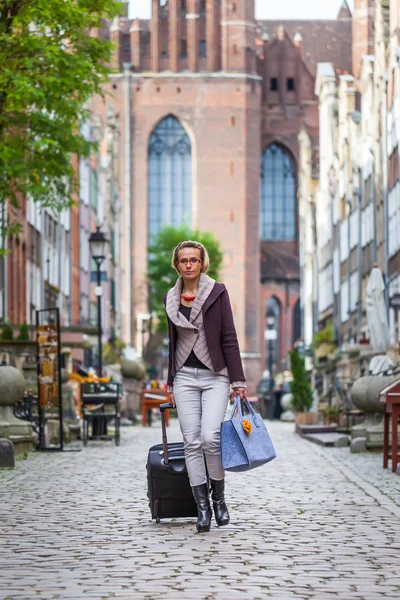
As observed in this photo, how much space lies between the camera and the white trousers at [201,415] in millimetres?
9484

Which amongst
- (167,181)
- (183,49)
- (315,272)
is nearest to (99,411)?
(315,272)

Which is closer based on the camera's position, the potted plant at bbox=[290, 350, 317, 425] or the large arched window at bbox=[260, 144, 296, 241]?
the potted plant at bbox=[290, 350, 317, 425]

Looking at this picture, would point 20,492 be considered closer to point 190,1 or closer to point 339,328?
point 339,328

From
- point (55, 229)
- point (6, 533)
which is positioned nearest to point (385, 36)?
point (55, 229)

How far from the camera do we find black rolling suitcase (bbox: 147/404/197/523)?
32.3ft

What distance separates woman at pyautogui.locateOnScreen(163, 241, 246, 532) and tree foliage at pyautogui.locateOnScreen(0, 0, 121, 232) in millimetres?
10493

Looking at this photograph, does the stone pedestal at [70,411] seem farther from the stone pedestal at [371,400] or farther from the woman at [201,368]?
the woman at [201,368]

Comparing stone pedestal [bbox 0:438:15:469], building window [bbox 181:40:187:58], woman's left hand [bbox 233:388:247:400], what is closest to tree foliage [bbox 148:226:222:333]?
building window [bbox 181:40:187:58]

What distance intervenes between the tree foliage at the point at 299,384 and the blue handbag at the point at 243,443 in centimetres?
2319

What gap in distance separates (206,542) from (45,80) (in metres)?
12.5

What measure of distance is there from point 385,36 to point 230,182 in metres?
41.7

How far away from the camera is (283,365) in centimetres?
8981

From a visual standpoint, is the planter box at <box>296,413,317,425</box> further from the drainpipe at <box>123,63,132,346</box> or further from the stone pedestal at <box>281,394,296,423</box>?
the drainpipe at <box>123,63,132,346</box>

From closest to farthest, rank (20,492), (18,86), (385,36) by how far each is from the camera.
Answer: (20,492) → (18,86) → (385,36)
